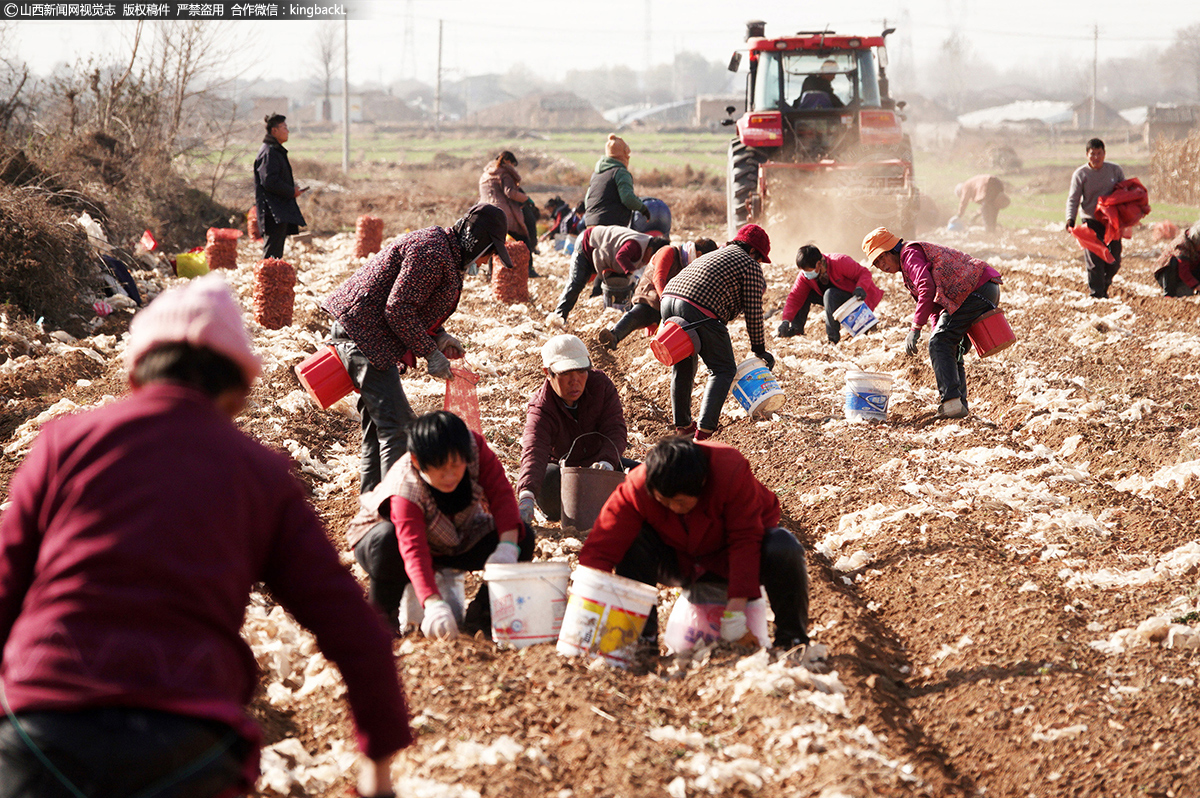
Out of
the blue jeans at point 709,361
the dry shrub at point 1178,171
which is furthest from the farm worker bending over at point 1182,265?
the dry shrub at point 1178,171

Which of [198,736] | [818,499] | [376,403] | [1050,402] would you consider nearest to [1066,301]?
[1050,402]

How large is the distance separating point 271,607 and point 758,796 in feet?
7.88

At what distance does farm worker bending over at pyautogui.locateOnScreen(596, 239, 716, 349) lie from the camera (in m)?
7.64

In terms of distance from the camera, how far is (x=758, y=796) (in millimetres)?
2945

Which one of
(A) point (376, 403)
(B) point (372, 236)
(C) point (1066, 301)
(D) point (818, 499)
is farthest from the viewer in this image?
(B) point (372, 236)

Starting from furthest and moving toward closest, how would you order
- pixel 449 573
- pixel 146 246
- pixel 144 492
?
1. pixel 146 246
2. pixel 449 573
3. pixel 144 492

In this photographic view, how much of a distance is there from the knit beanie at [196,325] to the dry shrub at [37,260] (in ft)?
28.6

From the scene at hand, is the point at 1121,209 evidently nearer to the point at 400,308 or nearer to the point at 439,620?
the point at 400,308

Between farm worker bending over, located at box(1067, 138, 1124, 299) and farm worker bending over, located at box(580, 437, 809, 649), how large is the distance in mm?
8386

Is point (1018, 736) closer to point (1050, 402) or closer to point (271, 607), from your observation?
point (271, 607)

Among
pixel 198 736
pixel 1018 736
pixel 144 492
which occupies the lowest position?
pixel 1018 736

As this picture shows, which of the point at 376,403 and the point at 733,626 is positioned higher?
the point at 376,403

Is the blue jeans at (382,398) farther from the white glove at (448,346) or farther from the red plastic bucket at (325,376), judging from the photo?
the white glove at (448,346)

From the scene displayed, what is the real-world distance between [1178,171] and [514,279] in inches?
671
